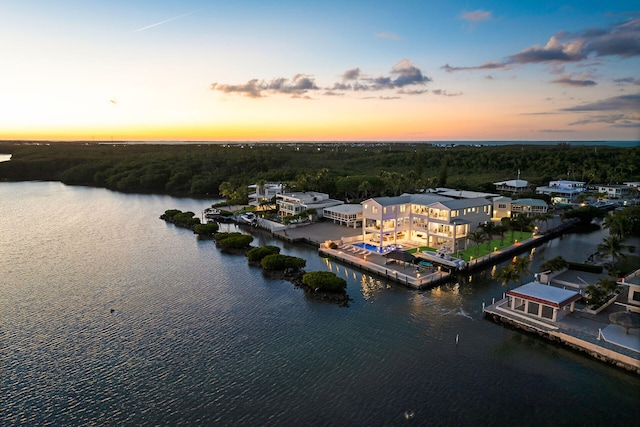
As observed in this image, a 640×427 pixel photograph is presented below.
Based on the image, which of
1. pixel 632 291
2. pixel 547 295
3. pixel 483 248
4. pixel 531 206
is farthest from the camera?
pixel 531 206

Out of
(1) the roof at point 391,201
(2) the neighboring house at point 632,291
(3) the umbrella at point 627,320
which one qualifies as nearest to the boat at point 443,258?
(1) the roof at point 391,201

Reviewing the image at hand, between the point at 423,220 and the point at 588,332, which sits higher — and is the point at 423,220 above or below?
above

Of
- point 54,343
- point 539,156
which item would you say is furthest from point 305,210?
point 539,156

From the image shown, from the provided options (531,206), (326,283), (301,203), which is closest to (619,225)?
(531,206)

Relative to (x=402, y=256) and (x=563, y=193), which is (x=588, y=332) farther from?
(x=563, y=193)

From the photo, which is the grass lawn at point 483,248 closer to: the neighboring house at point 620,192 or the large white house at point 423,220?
the large white house at point 423,220

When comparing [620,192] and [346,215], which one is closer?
[346,215]
